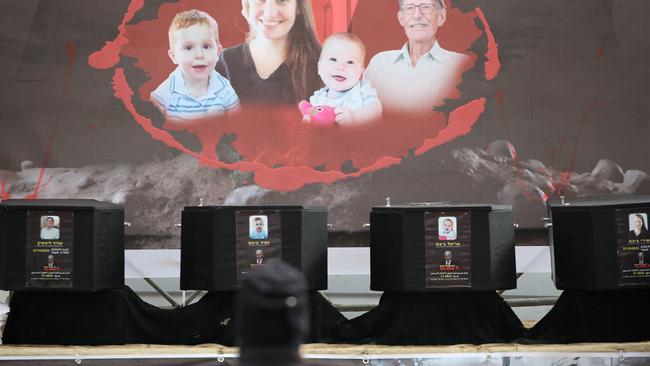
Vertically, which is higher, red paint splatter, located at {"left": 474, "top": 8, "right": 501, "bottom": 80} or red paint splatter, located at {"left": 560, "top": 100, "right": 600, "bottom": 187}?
red paint splatter, located at {"left": 474, "top": 8, "right": 501, "bottom": 80}

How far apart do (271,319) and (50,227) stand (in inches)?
147

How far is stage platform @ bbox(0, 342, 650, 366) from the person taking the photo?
4.68 m

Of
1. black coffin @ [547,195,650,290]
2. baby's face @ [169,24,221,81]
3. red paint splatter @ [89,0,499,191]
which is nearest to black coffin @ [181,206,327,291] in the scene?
black coffin @ [547,195,650,290]

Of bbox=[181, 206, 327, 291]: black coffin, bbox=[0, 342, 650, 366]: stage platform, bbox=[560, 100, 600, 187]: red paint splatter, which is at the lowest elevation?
bbox=[0, 342, 650, 366]: stage platform

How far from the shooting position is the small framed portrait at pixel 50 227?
187 inches

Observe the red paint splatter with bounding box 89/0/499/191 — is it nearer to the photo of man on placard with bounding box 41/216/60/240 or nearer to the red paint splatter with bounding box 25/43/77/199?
the red paint splatter with bounding box 25/43/77/199

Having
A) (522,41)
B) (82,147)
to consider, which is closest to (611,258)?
(522,41)

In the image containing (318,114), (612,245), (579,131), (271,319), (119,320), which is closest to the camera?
(271,319)

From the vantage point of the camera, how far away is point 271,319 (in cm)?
126

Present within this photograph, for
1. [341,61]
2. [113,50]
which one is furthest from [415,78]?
[113,50]

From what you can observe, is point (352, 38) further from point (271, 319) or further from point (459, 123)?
point (271, 319)

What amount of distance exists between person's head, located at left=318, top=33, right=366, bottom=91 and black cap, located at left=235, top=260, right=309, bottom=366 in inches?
204

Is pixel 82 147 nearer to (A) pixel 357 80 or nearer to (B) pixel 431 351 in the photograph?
(A) pixel 357 80

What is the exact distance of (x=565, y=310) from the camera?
16.1ft
